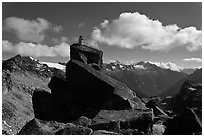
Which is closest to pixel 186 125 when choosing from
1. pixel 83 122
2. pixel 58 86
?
pixel 83 122

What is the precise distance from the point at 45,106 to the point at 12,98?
1354 centimetres

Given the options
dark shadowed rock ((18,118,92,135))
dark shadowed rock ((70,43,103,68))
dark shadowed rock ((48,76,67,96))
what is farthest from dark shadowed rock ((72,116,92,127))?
dark shadowed rock ((70,43,103,68))

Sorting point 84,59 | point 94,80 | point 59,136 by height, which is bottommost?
point 59,136

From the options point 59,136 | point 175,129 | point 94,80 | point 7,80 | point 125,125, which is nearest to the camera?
point 59,136

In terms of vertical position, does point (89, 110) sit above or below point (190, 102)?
below

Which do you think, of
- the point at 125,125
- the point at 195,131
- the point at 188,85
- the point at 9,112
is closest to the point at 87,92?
the point at 125,125

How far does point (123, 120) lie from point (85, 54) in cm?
1353

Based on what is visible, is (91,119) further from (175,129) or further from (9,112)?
(9,112)

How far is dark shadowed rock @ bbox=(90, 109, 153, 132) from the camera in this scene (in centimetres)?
2369

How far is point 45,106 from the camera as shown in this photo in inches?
1371

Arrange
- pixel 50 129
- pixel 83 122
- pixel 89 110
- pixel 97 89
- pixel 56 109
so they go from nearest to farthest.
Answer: pixel 50 129, pixel 83 122, pixel 89 110, pixel 97 89, pixel 56 109

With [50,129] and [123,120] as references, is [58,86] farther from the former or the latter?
[50,129]

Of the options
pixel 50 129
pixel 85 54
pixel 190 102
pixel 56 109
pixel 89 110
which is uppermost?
pixel 85 54

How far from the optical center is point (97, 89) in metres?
32.2
